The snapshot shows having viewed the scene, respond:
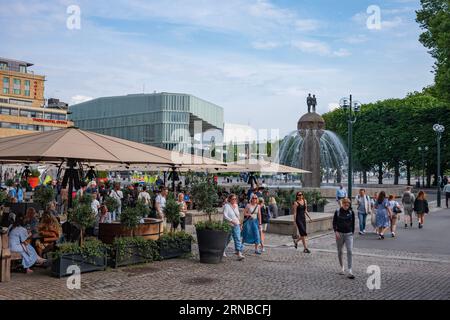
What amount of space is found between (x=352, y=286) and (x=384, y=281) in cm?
85

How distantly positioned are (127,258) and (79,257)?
1186 millimetres

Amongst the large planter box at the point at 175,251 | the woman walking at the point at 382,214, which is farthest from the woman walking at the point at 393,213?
the large planter box at the point at 175,251

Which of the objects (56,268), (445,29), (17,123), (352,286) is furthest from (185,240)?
(17,123)

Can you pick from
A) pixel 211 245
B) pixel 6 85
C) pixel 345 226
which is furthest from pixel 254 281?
pixel 6 85

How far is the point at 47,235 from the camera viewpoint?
33.8ft

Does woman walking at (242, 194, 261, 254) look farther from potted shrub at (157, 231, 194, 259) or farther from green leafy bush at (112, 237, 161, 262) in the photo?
green leafy bush at (112, 237, 161, 262)

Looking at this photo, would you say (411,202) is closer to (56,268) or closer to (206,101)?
(56,268)

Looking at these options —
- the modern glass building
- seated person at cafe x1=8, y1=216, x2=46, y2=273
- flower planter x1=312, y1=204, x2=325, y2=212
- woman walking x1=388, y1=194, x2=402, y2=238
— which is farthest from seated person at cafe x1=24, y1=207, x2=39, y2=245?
the modern glass building

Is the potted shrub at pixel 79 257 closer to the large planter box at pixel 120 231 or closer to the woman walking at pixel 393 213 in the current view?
the large planter box at pixel 120 231

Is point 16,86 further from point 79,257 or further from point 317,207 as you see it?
point 79,257

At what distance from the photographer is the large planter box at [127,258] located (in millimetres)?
9938

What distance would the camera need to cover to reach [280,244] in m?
14.4

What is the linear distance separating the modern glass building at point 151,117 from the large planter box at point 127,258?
98.9m

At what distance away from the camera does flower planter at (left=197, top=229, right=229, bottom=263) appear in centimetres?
1095
